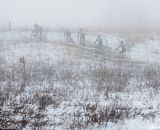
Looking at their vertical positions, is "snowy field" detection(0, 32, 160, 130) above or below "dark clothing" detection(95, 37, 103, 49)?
below

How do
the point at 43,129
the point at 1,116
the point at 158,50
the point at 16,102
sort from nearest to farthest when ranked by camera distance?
the point at 43,129 → the point at 1,116 → the point at 16,102 → the point at 158,50

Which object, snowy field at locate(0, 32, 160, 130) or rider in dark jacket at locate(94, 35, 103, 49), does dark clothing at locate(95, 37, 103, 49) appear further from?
snowy field at locate(0, 32, 160, 130)

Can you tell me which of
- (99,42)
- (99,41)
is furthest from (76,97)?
(99,42)

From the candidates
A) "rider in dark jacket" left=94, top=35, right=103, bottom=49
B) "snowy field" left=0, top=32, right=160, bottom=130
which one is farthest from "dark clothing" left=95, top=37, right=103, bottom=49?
"snowy field" left=0, top=32, right=160, bottom=130

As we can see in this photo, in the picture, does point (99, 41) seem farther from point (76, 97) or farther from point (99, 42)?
point (76, 97)

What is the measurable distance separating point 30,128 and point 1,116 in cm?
105

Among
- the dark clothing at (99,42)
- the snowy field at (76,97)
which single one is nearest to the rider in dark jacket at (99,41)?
the dark clothing at (99,42)

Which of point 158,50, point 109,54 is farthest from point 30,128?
point 158,50

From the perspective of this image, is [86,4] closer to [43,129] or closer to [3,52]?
[3,52]

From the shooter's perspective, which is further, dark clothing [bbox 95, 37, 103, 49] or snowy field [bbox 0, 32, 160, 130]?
dark clothing [bbox 95, 37, 103, 49]

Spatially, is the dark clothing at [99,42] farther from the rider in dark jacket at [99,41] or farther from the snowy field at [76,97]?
the snowy field at [76,97]

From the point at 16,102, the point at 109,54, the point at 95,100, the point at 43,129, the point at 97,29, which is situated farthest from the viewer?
the point at 97,29

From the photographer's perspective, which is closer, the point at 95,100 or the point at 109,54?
the point at 95,100

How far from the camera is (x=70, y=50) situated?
81.7ft
